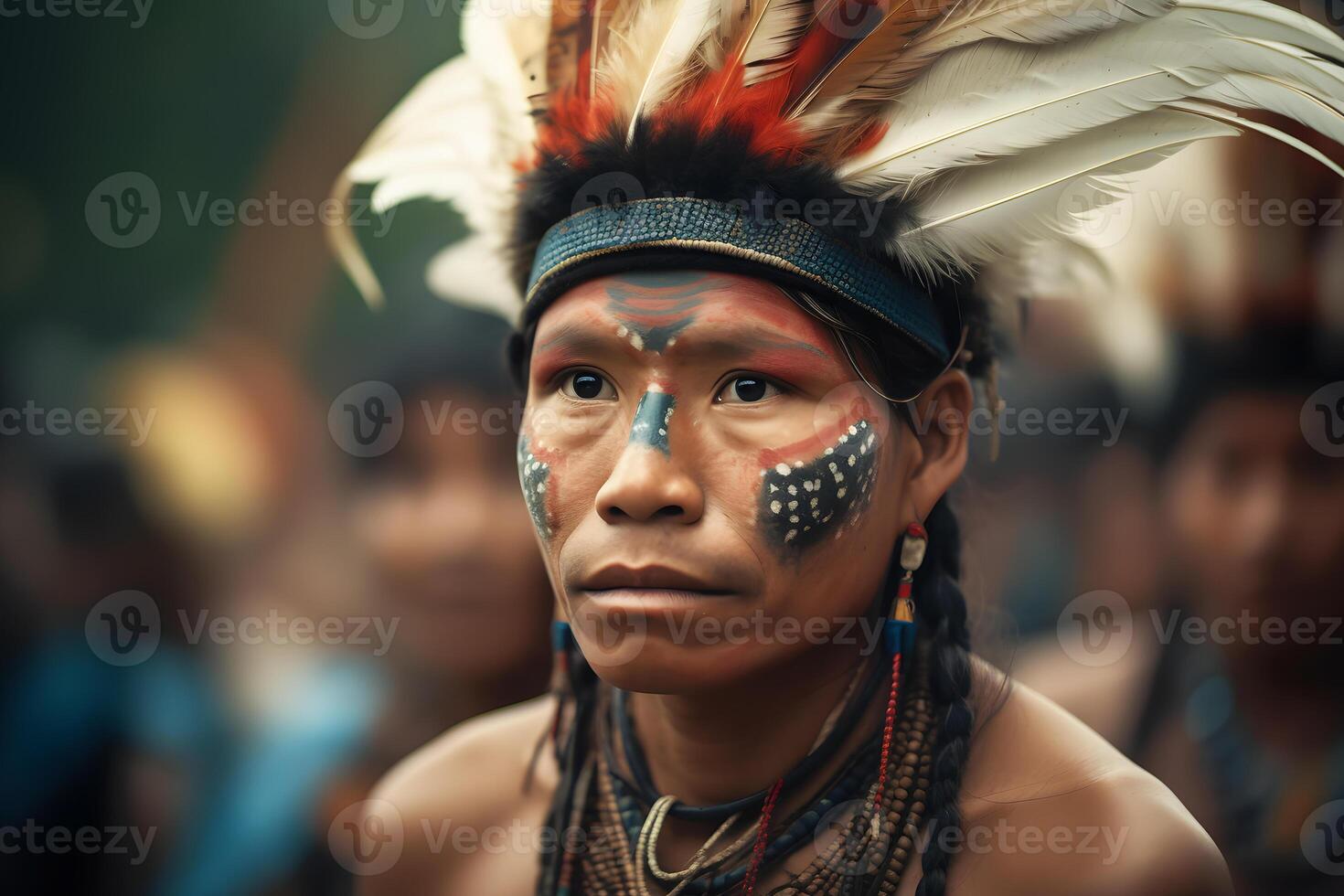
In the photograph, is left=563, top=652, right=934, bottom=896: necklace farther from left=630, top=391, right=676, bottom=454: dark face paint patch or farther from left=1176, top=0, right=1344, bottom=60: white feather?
left=1176, top=0, right=1344, bottom=60: white feather

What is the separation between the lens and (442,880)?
245 cm

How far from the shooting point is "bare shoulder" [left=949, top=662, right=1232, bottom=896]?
1861 millimetres

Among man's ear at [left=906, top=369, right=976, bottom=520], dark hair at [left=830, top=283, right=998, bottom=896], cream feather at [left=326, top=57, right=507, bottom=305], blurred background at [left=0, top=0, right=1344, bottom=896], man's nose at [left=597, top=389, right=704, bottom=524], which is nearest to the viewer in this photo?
man's nose at [left=597, top=389, right=704, bottom=524]

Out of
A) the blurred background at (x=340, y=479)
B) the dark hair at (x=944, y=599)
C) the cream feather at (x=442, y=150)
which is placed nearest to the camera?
the dark hair at (x=944, y=599)

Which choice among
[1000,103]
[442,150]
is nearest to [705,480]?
[1000,103]

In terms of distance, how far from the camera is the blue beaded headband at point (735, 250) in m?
1.80

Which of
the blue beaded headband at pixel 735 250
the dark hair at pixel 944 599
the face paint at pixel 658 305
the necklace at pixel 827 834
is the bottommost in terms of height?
the necklace at pixel 827 834

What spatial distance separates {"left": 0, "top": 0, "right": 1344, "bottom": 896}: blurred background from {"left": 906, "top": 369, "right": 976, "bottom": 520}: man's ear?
2.57 feet

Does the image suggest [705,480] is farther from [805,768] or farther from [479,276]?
[479,276]

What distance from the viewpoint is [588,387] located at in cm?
191

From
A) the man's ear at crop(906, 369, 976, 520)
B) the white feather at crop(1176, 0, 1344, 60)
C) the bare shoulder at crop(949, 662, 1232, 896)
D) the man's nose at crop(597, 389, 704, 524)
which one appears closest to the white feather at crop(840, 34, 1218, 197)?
the white feather at crop(1176, 0, 1344, 60)

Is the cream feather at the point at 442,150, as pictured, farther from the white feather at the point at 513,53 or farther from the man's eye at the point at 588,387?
the man's eye at the point at 588,387

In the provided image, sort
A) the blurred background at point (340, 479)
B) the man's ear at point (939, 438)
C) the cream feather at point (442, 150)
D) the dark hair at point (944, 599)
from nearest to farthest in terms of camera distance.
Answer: the dark hair at point (944, 599), the man's ear at point (939, 438), the cream feather at point (442, 150), the blurred background at point (340, 479)

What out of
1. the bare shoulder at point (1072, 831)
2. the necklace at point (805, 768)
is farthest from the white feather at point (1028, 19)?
the bare shoulder at point (1072, 831)
